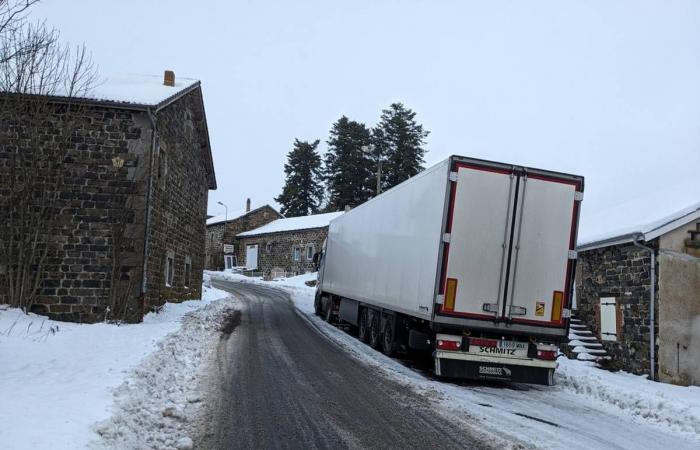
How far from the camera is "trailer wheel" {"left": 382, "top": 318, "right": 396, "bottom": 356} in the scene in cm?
1124

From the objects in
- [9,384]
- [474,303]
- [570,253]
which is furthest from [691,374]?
[9,384]

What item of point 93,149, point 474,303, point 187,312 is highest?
point 93,149

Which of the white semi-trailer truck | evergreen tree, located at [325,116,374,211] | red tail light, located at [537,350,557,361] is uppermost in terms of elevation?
evergreen tree, located at [325,116,374,211]

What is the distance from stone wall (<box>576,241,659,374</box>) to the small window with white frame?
12102mm

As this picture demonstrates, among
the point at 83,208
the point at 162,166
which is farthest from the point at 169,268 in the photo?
the point at 83,208

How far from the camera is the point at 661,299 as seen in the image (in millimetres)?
11477

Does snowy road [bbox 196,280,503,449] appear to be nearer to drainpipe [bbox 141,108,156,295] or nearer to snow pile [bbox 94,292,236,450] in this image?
snow pile [bbox 94,292,236,450]

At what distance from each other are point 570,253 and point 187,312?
1162 centimetres

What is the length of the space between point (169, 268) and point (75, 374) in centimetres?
1105

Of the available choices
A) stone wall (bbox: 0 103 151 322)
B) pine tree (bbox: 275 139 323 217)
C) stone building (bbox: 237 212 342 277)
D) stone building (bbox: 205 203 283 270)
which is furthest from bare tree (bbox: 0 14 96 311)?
pine tree (bbox: 275 139 323 217)

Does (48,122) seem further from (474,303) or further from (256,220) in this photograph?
(256,220)

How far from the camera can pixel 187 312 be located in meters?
16.5

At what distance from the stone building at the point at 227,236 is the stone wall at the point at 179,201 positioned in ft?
98.1

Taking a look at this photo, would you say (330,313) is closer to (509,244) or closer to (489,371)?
(489,371)
